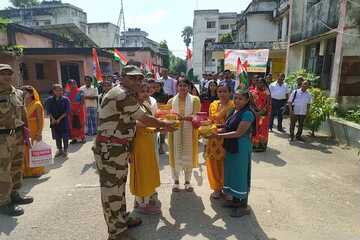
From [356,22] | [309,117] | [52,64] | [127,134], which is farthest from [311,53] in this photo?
[52,64]

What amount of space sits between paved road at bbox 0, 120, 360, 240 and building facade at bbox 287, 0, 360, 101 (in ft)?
10.8

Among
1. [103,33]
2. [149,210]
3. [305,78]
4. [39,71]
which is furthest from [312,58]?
[103,33]

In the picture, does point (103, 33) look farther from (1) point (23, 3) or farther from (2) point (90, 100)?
(2) point (90, 100)

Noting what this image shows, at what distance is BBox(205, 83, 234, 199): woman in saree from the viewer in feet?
12.3

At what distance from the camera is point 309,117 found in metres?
7.61

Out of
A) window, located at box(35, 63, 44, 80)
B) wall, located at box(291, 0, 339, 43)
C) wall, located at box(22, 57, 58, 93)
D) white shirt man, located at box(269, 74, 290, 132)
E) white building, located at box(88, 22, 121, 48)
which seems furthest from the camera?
white building, located at box(88, 22, 121, 48)

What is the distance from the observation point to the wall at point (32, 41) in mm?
17208

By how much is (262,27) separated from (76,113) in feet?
68.5

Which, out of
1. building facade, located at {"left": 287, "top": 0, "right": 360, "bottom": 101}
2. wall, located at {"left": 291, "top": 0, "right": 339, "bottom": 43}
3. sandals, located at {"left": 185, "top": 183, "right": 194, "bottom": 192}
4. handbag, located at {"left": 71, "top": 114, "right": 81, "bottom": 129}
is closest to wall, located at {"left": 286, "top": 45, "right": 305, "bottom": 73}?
building facade, located at {"left": 287, "top": 0, "right": 360, "bottom": 101}

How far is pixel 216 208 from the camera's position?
12.6ft

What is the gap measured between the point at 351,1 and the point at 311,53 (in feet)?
13.4

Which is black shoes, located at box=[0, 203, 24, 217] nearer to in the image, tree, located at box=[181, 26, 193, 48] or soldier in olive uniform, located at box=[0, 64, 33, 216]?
soldier in olive uniform, located at box=[0, 64, 33, 216]

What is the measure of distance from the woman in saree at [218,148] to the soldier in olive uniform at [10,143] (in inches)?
104

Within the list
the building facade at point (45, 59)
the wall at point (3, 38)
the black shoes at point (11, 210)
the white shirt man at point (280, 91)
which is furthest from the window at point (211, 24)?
the black shoes at point (11, 210)
